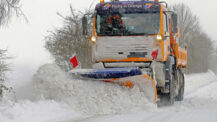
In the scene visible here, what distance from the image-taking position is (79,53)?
51.5 ft

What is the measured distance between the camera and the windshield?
9.55 meters

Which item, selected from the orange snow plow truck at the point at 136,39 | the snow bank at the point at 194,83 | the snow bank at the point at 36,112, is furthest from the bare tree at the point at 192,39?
the snow bank at the point at 36,112

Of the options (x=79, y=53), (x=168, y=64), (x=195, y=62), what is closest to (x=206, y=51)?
(x=195, y=62)

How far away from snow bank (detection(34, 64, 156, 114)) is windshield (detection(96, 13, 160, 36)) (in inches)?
72.6

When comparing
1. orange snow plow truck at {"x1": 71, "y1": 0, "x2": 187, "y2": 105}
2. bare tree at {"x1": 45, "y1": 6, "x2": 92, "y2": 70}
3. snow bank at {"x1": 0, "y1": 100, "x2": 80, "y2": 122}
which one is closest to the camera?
snow bank at {"x1": 0, "y1": 100, "x2": 80, "y2": 122}

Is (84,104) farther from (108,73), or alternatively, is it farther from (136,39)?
(136,39)

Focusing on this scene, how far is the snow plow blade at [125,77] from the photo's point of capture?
805 centimetres

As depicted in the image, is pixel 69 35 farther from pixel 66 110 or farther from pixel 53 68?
pixel 66 110

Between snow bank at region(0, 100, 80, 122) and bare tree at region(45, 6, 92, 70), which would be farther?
bare tree at region(45, 6, 92, 70)

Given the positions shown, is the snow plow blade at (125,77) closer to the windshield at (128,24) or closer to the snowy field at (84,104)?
the snowy field at (84,104)

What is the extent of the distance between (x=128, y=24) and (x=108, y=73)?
6.75ft

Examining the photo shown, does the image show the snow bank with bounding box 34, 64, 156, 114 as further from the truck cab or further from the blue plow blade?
the truck cab

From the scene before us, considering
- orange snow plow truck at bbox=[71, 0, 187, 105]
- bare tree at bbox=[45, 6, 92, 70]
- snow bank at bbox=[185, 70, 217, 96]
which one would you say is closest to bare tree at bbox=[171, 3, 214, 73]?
snow bank at bbox=[185, 70, 217, 96]

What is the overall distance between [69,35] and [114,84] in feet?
25.4
